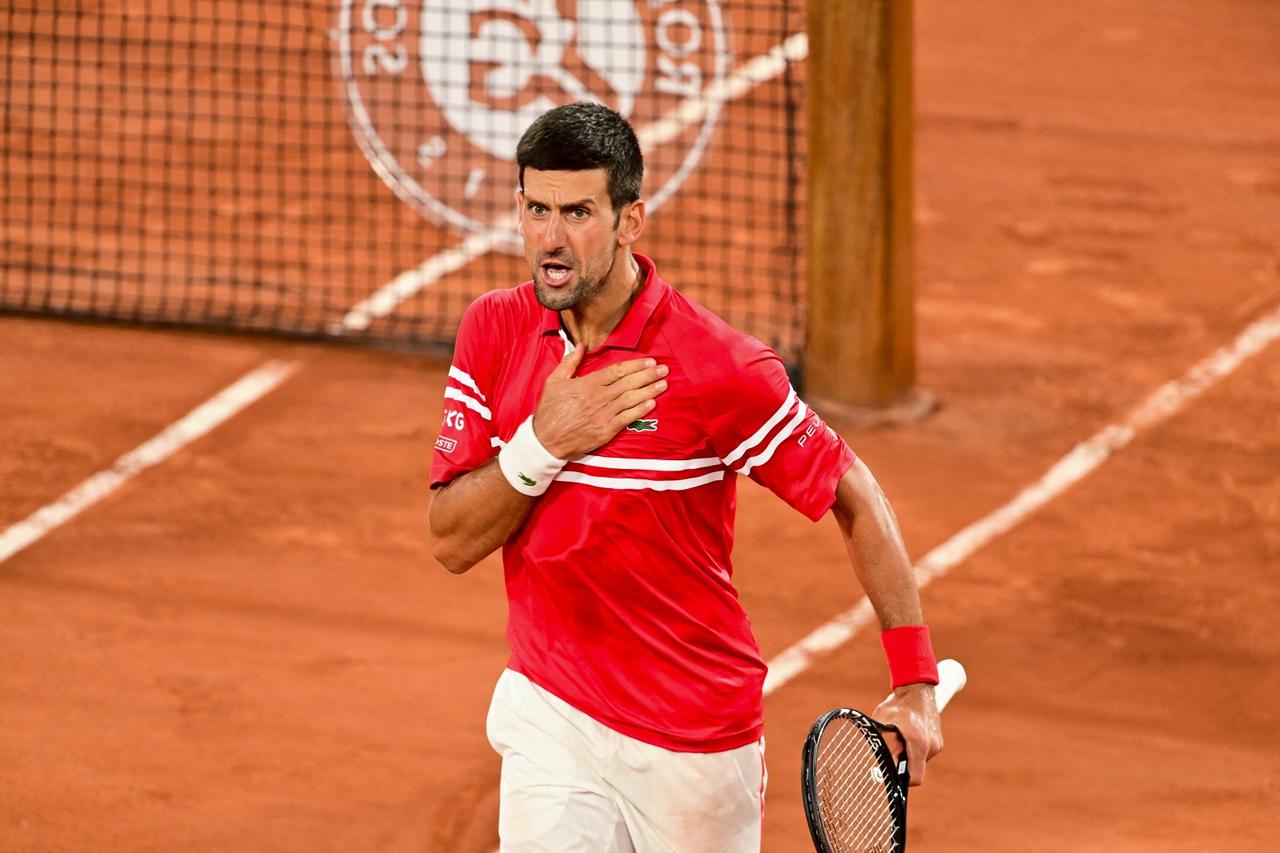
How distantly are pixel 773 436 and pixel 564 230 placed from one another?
0.65 metres

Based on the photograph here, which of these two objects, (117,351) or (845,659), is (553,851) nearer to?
(845,659)

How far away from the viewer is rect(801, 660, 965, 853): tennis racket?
4.34m

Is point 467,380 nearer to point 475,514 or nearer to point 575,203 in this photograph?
point 475,514

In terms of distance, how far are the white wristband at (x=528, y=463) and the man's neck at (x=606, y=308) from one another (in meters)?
0.24

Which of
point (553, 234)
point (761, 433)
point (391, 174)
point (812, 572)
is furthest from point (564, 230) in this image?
point (391, 174)

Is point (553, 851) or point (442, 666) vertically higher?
point (553, 851)

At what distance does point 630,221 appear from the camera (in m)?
4.53

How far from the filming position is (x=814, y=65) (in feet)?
32.2

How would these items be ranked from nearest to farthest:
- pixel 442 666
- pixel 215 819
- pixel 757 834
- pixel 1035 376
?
1. pixel 757 834
2. pixel 215 819
3. pixel 442 666
4. pixel 1035 376

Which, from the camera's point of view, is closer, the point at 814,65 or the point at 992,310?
the point at 814,65

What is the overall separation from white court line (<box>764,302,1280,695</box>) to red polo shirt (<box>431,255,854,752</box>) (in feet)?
9.51

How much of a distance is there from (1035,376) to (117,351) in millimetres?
4731

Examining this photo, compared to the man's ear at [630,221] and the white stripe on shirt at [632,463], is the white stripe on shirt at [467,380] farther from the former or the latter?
the man's ear at [630,221]

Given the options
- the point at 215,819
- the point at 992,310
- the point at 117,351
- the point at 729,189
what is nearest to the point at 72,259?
the point at 117,351
